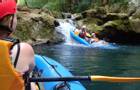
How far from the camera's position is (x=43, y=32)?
20.0 meters

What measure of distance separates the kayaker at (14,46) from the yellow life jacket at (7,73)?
37 millimetres

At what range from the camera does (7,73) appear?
64.8 inches

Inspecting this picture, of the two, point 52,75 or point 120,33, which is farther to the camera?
point 120,33

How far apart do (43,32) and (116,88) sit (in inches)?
495

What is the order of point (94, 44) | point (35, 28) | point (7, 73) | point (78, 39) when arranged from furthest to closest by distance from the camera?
point (78, 39) < point (35, 28) < point (94, 44) < point (7, 73)

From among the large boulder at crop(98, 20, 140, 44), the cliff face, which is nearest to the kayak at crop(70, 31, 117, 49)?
the cliff face

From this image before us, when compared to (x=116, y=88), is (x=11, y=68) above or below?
above

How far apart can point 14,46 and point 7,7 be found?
0.17 m

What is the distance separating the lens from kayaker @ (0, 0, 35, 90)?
5.56ft

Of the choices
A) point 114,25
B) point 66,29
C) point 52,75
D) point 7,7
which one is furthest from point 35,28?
point 7,7

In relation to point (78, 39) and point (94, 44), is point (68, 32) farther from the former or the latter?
point (94, 44)

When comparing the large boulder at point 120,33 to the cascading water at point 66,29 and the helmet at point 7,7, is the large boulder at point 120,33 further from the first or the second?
the helmet at point 7,7

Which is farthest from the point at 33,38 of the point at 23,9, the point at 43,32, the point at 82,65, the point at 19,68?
the point at 19,68

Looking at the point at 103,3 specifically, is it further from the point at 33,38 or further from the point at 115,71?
the point at 115,71
